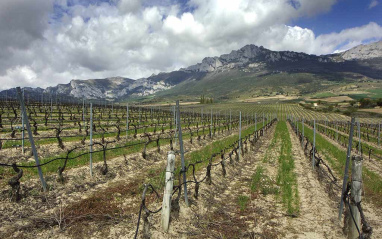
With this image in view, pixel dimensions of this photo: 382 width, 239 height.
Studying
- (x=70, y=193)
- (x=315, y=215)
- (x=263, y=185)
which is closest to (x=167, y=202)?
(x=70, y=193)

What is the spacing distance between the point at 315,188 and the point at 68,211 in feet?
25.8

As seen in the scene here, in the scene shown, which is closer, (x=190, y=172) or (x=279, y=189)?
(x=279, y=189)

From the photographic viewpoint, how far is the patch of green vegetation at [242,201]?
663 centimetres

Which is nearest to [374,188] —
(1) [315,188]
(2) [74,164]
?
(1) [315,188]

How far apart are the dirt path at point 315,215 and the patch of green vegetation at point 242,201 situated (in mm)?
1223

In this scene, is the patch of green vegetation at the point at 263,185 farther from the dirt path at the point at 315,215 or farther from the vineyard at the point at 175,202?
the dirt path at the point at 315,215

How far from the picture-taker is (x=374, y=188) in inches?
328

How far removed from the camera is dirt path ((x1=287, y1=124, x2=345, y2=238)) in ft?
17.5

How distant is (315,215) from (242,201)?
194 cm

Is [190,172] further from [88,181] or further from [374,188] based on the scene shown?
[374,188]

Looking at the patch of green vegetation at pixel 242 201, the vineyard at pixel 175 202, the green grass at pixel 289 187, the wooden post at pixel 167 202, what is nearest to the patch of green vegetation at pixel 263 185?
the vineyard at pixel 175 202

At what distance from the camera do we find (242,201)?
7.09m

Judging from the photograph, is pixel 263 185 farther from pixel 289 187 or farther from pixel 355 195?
pixel 355 195

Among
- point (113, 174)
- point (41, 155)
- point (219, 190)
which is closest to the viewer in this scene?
point (219, 190)
